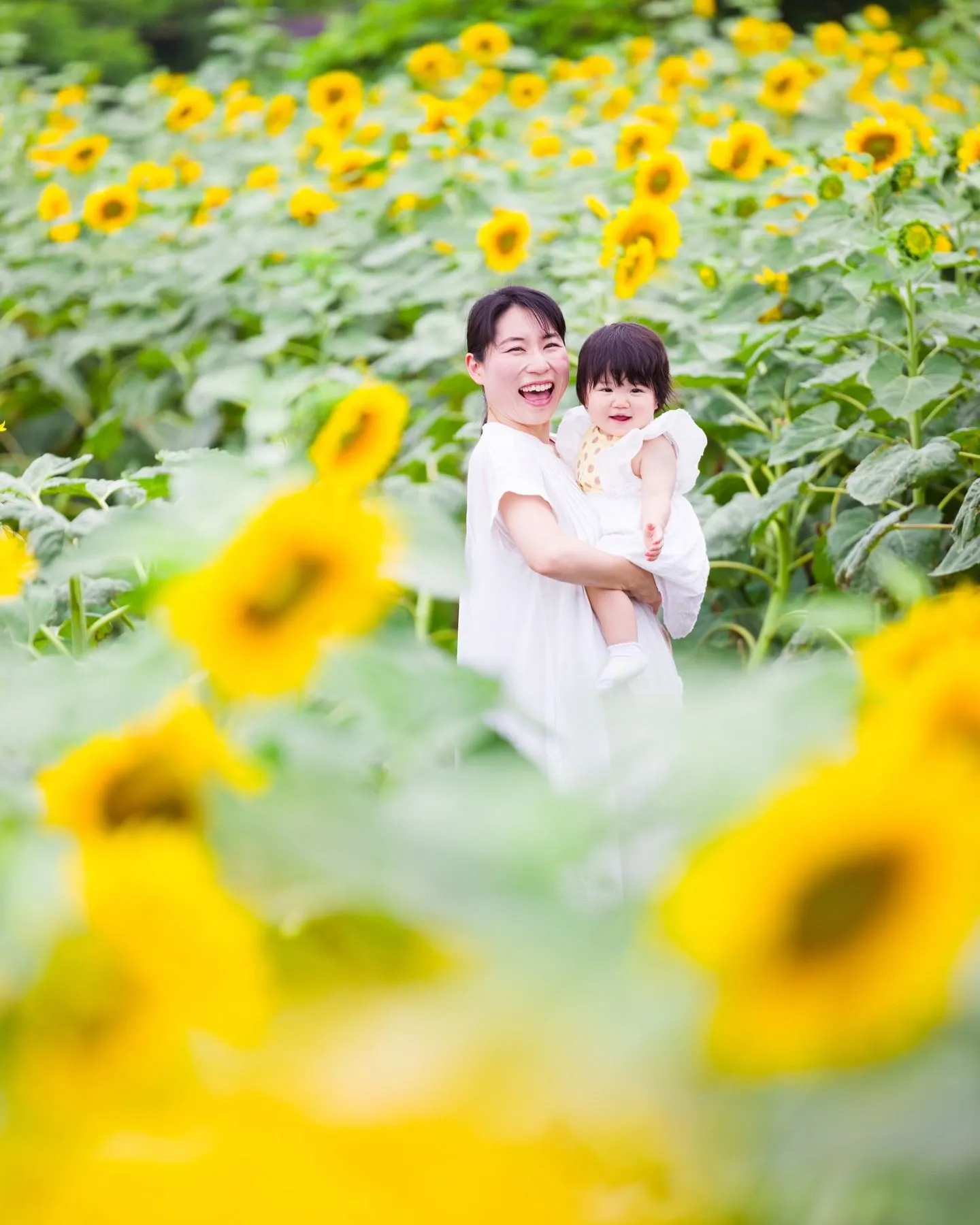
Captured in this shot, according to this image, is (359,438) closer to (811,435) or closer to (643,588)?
(643,588)

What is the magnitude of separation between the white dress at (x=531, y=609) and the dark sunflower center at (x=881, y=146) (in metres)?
1.08

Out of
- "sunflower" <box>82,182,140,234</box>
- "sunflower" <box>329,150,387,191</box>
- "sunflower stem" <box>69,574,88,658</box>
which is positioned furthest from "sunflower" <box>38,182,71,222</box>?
"sunflower stem" <box>69,574,88,658</box>

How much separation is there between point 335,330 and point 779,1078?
292 centimetres

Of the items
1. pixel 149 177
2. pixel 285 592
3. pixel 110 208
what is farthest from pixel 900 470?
pixel 149 177

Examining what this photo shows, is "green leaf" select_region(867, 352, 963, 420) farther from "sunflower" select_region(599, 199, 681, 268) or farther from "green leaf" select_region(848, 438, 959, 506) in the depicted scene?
"sunflower" select_region(599, 199, 681, 268)

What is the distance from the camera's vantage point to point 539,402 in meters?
1.55

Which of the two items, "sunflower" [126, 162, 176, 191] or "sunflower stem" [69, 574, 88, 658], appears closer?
"sunflower stem" [69, 574, 88, 658]

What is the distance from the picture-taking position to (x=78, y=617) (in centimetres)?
101

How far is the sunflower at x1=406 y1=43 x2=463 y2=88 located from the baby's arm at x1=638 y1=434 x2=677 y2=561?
10.2 ft

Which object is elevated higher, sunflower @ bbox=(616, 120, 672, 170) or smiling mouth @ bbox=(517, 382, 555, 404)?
smiling mouth @ bbox=(517, 382, 555, 404)

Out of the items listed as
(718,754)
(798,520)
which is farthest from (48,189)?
(718,754)

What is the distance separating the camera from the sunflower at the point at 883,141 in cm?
225

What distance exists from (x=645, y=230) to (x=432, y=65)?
99.4 inches

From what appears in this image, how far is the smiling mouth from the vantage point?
155 centimetres
